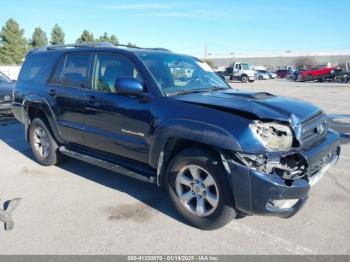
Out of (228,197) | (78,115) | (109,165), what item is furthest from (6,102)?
(228,197)

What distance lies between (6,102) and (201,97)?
804 cm

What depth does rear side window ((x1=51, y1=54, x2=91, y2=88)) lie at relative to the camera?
510 centimetres

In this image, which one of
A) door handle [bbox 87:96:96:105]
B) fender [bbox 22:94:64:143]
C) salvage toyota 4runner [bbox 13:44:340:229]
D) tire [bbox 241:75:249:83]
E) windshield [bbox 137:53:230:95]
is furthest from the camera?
tire [bbox 241:75:249:83]

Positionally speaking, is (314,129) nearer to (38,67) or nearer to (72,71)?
(72,71)

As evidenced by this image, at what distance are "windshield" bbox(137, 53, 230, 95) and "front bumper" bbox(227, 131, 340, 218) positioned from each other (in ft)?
4.56

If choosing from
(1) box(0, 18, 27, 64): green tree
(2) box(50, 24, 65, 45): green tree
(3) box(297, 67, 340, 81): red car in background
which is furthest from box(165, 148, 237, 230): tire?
(2) box(50, 24, 65, 45): green tree

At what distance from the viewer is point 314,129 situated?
391 cm

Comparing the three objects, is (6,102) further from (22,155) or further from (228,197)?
(228,197)

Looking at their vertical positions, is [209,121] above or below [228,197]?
above

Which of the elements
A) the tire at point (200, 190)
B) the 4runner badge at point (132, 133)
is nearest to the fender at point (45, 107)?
the 4runner badge at point (132, 133)

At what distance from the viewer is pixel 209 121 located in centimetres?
358

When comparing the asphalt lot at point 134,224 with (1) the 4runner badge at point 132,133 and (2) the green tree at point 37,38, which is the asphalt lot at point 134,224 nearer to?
(1) the 4runner badge at point 132,133

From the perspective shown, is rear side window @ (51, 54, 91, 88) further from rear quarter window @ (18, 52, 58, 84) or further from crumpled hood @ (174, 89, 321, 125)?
crumpled hood @ (174, 89, 321, 125)

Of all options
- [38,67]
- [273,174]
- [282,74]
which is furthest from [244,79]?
[273,174]
